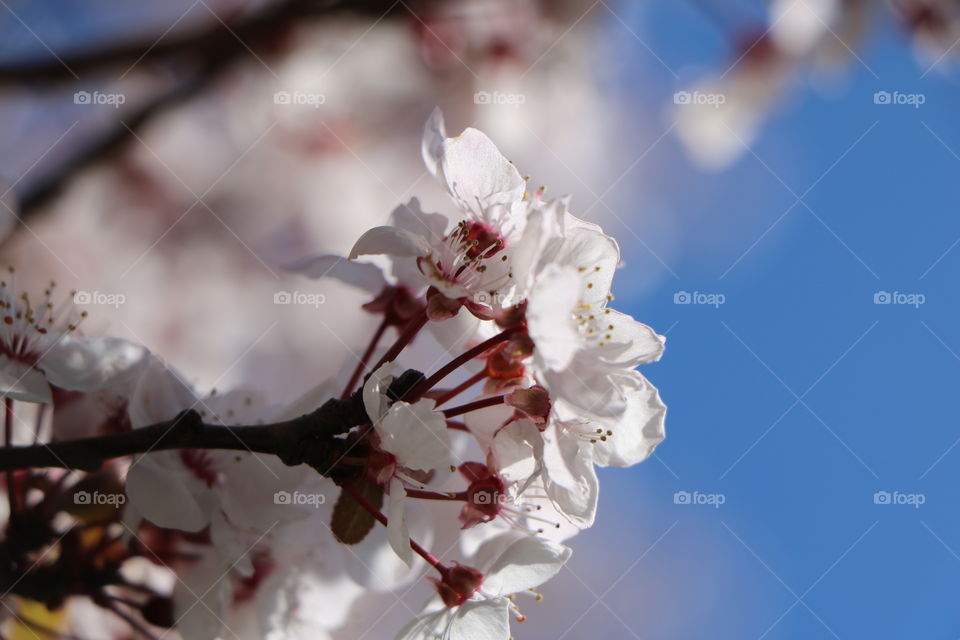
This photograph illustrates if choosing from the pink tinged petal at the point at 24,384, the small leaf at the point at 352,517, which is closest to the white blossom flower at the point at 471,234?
the small leaf at the point at 352,517

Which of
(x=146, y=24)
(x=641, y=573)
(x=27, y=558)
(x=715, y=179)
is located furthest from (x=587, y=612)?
(x=146, y=24)

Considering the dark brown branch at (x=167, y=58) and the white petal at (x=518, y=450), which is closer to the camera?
the white petal at (x=518, y=450)

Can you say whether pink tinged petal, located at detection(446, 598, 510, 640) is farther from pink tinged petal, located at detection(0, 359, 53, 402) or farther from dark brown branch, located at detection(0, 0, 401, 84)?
dark brown branch, located at detection(0, 0, 401, 84)

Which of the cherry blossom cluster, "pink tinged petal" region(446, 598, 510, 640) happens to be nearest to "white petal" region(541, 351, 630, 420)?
the cherry blossom cluster

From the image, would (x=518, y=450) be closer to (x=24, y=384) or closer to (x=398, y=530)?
(x=398, y=530)

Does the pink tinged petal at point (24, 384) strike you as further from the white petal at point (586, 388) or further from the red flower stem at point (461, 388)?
the white petal at point (586, 388)

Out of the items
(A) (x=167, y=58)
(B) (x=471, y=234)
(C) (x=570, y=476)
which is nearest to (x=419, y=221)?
(B) (x=471, y=234)
